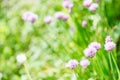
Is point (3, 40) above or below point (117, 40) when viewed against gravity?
above

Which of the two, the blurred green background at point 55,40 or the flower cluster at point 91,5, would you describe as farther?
the blurred green background at point 55,40

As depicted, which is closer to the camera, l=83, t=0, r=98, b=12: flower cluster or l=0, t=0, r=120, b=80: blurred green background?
l=83, t=0, r=98, b=12: flower cluster

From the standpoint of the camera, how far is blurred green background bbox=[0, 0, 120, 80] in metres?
2.33

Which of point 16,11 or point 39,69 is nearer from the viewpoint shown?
point 39,69

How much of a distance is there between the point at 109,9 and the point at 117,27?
0.23m

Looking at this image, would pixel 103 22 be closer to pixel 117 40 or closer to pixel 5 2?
pixel 117 40

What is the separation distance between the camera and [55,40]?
2756 mm

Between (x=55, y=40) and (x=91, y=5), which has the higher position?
(x=55, y=40)

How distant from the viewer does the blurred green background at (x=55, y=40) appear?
2328 millimetres

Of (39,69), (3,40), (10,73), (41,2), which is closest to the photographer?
(39,69)

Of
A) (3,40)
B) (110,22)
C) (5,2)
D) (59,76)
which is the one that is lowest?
(59,76)

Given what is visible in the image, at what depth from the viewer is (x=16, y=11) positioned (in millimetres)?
4199

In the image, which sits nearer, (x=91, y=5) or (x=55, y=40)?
(x=91, y=5)

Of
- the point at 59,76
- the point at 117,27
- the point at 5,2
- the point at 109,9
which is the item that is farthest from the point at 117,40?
the point at 5,2
